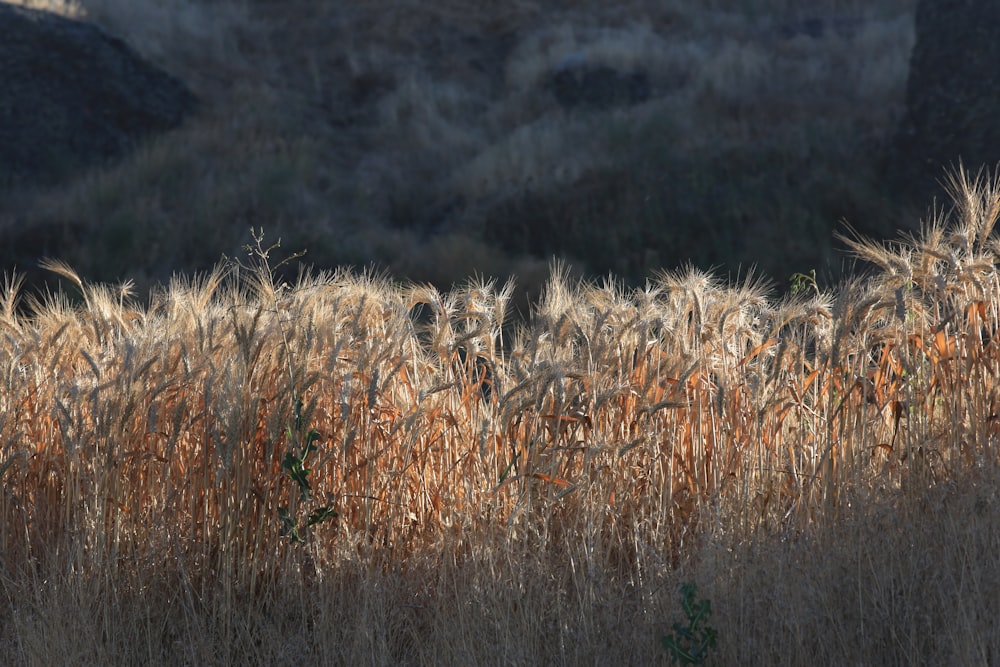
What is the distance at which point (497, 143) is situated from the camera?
754 inches

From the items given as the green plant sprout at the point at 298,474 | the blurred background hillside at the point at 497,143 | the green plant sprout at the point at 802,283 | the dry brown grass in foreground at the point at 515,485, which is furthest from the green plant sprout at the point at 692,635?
the blurred background hillside at the point at 497,143

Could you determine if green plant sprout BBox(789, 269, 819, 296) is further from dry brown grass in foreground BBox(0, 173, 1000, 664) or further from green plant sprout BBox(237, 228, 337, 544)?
green plant sprout BBox(237, 228, 337, 544)

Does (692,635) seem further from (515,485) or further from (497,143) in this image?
(497,143)

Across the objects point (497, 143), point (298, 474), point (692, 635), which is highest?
point (497, 143)

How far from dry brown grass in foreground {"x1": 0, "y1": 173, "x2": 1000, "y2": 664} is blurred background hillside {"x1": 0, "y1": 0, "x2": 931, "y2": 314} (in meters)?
6.78

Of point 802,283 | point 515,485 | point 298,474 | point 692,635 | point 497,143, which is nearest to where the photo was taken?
point 692,635

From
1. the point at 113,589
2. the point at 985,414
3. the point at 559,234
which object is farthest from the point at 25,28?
the point at 985,414

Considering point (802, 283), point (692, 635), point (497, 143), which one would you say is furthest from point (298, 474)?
point (497, 143)

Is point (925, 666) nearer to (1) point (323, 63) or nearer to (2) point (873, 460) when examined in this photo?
(2) point (873, 460)

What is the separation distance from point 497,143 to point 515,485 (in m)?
15.5

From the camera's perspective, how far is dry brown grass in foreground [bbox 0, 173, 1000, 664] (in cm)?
367

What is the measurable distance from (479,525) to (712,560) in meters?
0.92

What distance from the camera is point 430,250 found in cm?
1500

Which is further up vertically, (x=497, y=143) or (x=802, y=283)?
(x=497, y=143)
